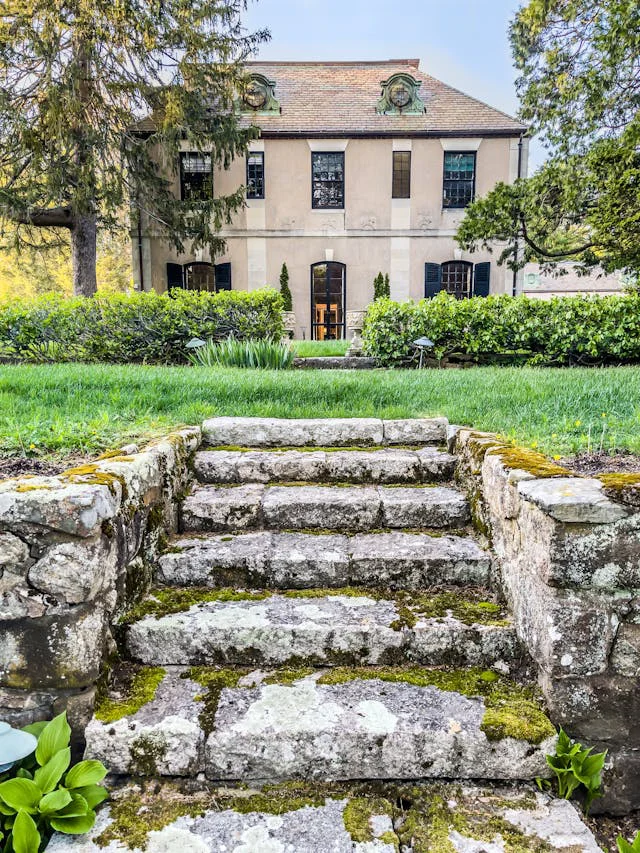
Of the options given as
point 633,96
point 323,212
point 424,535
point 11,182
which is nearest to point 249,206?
point 323,212

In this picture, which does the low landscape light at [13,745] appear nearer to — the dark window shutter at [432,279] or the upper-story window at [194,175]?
the dark window shutter at [432,279]

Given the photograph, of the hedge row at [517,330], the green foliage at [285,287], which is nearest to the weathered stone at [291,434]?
the hedge row at [517,330]

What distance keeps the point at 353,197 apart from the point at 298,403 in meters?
13.6

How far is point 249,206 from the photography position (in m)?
15.9

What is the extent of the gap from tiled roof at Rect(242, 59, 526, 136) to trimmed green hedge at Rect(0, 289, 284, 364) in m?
10.2

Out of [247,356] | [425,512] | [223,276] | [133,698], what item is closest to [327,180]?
[223,276]

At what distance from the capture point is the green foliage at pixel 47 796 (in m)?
1.40

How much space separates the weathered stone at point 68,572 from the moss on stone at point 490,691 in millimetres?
853

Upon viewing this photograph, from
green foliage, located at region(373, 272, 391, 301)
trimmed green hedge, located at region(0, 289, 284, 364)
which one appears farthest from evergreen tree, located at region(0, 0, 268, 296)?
green foliage, located at region(373, 272, 391, 301)

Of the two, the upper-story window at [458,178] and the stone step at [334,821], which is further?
the upper-story window at [458,178]

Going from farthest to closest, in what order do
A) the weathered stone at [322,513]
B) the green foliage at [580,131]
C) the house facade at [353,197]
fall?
the house facade at [353,197] < the green foliage at [580,131] < the weathered stone at [322,513]

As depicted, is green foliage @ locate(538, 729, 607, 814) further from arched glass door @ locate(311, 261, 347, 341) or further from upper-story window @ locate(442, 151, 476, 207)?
upper-story window @ locate(442, 151, 476, 207)

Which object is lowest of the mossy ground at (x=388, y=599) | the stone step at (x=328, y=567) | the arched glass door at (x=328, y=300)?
the mossy ground at (x=388, y=599)

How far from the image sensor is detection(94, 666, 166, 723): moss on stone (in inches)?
68.3
